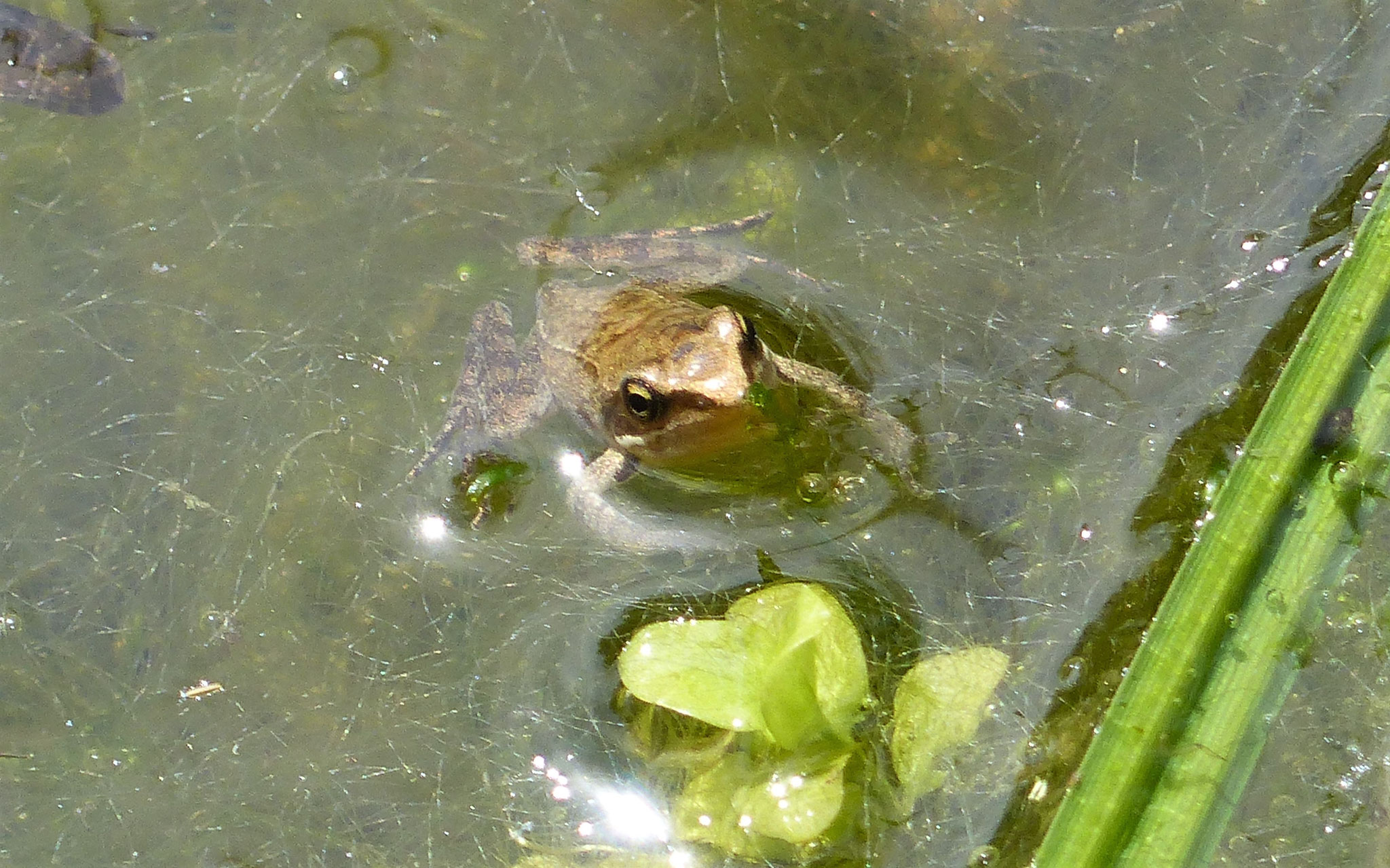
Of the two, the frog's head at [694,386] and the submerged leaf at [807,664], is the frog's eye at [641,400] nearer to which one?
the frog's head at [694,386]

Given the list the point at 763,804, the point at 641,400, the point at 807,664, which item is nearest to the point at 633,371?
the point at 641,400

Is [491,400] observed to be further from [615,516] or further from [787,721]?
[787,721]

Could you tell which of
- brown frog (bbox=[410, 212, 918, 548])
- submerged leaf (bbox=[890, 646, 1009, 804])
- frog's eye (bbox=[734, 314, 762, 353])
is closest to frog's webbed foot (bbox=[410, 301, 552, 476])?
brown frog (bbox=[410, 212, 918, 548])

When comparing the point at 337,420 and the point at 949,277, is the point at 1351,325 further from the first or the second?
the point at 337,420

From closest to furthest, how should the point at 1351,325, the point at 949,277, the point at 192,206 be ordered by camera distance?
the point at 1351,325
the point at 949,277
the point at 192,206

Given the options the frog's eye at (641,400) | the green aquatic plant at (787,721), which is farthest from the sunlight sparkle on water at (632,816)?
the frog's eye at (641,400)

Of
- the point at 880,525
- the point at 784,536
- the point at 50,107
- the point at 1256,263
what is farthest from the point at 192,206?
the point at 1256,263
